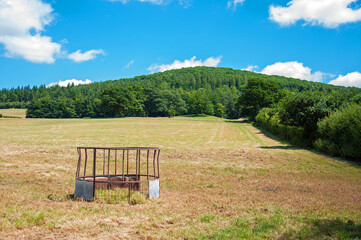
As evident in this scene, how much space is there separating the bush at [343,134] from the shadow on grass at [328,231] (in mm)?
13730

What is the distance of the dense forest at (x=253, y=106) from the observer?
2117 centimetres

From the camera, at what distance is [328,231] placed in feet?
18.9

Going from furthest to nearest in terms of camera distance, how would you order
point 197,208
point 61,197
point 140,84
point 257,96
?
point 140,84 < point 257,96 < point 61,197 < point 197,208

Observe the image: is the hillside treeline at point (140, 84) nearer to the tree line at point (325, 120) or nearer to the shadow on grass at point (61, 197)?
the tree line at point (325, 120)

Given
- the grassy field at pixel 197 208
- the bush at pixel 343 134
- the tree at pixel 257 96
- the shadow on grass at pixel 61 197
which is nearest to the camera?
the grassy field at pixel 197 208

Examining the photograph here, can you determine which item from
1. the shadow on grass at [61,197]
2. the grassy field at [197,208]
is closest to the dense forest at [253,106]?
the grassy field at [197,208]

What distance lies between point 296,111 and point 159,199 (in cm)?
2186

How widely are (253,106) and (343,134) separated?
58563mm

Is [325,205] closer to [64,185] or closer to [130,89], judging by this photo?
[64,185]

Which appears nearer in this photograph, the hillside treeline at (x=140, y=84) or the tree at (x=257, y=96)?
the tree at (x=257, y=96)

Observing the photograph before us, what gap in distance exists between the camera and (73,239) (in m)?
5.12

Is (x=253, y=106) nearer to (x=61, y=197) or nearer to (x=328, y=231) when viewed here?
(x=61, y=197)

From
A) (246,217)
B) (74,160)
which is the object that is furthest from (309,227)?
(74,160)

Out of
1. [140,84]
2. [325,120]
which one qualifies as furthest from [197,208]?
[140,84]
